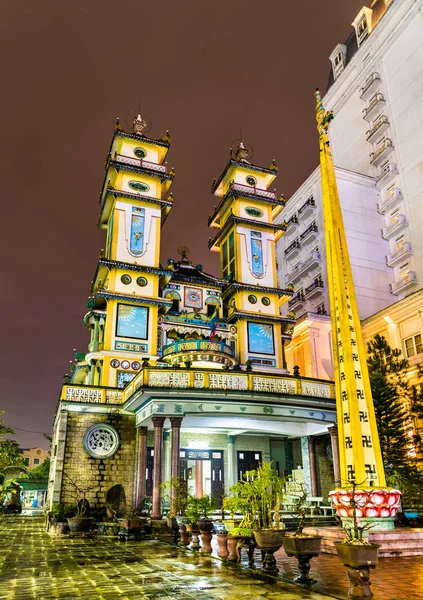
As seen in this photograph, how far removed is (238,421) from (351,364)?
8.63m

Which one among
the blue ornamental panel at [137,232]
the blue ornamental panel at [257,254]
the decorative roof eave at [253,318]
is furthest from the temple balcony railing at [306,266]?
the blue ornamental panel at [137,232]

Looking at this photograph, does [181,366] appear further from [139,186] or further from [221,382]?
[139,186]

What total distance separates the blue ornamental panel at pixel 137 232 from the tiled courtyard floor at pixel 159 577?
1864cm

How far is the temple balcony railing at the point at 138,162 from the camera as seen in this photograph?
3086 centimetres

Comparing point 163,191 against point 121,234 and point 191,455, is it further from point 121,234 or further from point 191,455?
point 191,455

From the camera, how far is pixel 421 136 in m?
35.2

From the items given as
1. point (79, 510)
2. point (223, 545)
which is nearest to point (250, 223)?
point (79, 510)

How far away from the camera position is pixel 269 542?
9.68 metres

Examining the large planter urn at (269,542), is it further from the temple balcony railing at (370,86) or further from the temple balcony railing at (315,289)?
the temple balcony railing at (370,86)

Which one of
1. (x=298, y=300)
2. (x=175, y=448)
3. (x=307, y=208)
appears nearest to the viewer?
(x=175, y=448)

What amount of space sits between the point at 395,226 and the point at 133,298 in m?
21.4

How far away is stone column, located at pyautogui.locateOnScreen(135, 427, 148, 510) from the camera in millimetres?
18503

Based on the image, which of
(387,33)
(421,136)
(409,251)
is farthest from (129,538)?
(387,33)

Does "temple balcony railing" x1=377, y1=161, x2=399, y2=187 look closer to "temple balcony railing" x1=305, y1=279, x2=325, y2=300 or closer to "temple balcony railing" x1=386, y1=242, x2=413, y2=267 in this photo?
"temple balcony railing" x1=386, y1=242, x2=413, y2=267
